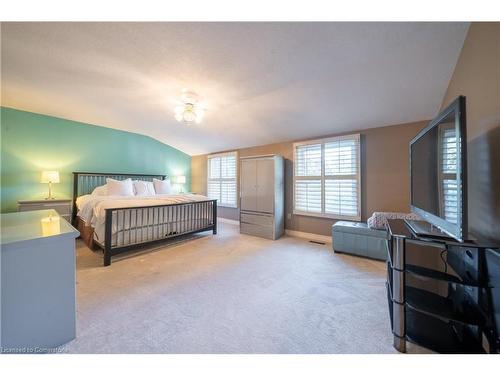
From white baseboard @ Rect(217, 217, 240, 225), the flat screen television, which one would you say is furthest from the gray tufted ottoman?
white baseboard @ Rect(217, 217, 240, 225)

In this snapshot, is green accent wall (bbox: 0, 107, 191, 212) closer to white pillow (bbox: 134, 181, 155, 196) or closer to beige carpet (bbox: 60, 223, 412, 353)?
white pillow (bbox: 134, 181, 155, 196)

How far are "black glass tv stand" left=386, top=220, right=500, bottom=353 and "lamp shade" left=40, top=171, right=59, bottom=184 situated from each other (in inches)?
207

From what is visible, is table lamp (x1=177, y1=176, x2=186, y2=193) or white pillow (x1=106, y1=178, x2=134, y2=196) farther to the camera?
table lamp (x1=177, y1=176, x2=186, y2=193)

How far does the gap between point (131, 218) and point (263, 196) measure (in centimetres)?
240

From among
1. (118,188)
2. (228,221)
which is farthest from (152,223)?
(228,221)

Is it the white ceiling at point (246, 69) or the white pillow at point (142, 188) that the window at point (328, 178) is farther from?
the white pillow at point (142, 188)

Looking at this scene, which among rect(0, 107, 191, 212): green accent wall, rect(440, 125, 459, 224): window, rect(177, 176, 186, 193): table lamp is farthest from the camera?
rect(177, 176, 186, 193): table lamp

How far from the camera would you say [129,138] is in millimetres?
4941

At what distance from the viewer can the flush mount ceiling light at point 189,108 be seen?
2.76 metres

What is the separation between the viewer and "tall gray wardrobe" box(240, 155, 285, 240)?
393 cm

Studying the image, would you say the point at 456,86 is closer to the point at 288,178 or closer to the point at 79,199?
the point at 288,178

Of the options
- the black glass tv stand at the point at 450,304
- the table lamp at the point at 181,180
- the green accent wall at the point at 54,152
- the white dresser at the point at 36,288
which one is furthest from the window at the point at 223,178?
the black glass tv stand at the point at 450,304

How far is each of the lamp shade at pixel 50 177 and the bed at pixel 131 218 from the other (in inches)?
17.0
